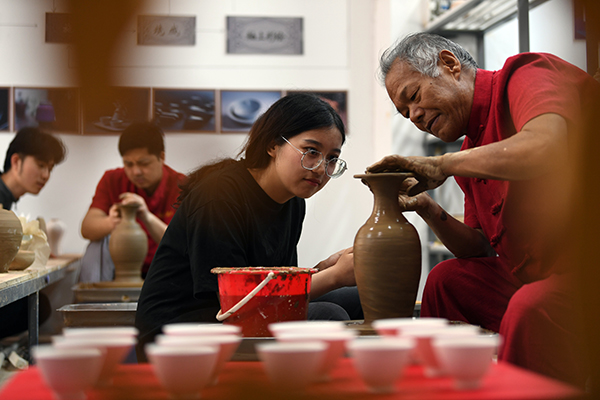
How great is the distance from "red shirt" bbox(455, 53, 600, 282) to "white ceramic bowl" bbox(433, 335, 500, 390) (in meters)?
0.81

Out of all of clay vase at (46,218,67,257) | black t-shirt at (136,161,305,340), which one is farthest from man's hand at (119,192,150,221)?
black t-shirt at (136,161,305,340)

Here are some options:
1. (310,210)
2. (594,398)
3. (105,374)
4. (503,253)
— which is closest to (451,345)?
(594,398)

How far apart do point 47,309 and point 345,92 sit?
3022mm

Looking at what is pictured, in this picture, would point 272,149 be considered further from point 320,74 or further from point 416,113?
point 320,74

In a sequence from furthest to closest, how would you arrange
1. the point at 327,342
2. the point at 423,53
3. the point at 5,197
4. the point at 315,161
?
the point at 5,197 < the point at 315,161 < the point at 423,53 < the point at 327,342

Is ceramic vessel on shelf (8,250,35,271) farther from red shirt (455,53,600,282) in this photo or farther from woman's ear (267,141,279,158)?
red shirt (455,53,600,282)

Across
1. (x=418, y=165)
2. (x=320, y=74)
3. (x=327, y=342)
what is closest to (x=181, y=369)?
(x=327, y=342)

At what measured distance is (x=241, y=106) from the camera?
4.59m

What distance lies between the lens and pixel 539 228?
142 cm

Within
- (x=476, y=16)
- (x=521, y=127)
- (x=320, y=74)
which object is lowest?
(x=521, y=127)

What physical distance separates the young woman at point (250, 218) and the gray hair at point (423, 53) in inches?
12.1

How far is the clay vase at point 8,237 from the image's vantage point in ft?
7.07

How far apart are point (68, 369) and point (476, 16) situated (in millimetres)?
4027

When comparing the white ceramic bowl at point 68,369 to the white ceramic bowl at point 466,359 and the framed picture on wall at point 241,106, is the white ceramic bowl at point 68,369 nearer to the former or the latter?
the white ceramic bowl at point 466,359
